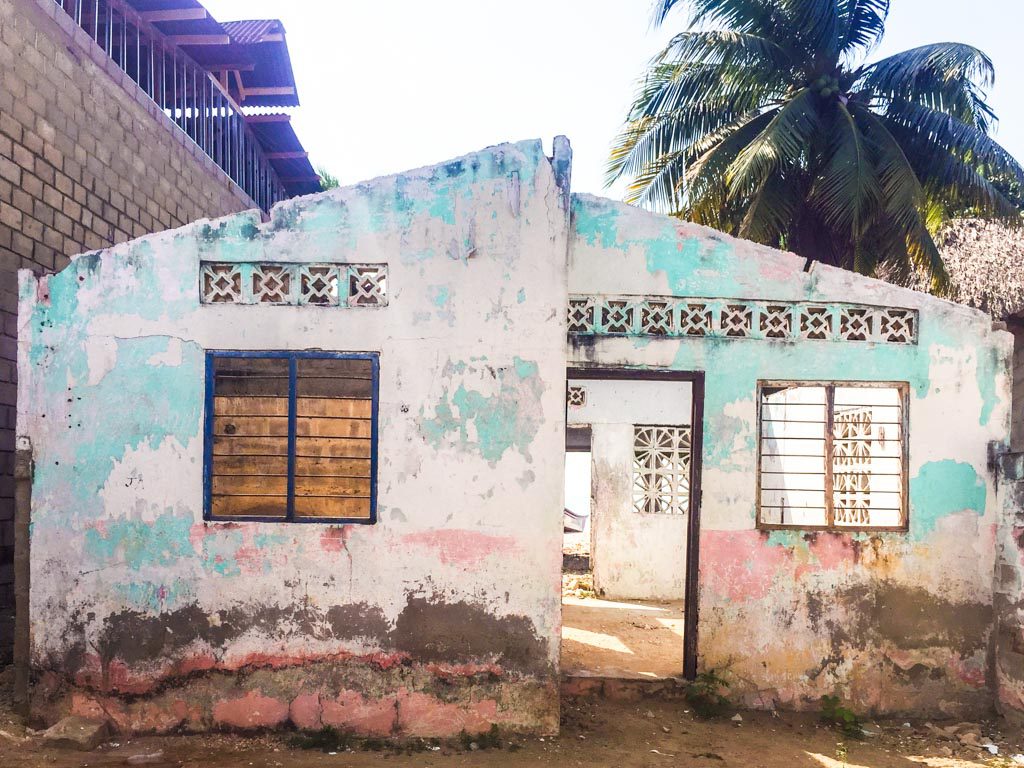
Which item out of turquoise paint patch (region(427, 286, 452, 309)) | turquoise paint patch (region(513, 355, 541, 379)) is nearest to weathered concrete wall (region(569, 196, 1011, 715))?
turquoise paint patch (region(513, 355, 541, 379))

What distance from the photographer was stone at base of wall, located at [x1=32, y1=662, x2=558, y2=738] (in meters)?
5.31

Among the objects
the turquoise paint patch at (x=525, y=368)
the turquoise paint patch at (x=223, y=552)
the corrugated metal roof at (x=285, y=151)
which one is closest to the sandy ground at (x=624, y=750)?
the turquoise paint patch at (x=223, y=552)

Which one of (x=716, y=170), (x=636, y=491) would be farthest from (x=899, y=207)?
(x=636, y=491)

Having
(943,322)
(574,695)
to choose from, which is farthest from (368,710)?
(943,322)

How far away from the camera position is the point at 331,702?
534 cm

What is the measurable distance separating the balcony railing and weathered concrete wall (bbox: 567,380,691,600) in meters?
6.00

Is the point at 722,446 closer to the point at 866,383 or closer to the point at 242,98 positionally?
the point at 866,383

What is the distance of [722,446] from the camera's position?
19.8ft

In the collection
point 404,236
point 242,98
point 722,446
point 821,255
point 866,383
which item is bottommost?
point 722,446

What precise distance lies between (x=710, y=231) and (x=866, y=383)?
5.34ft

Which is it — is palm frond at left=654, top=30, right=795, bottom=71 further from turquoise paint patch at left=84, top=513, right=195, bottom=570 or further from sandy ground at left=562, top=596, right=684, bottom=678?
turquoise paint patch at left=84, top=513, right=195, bottom=570

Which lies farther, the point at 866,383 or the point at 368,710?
the point at 866,383

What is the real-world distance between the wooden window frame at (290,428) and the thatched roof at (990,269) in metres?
11.8

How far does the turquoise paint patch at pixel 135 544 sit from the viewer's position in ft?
17.6
